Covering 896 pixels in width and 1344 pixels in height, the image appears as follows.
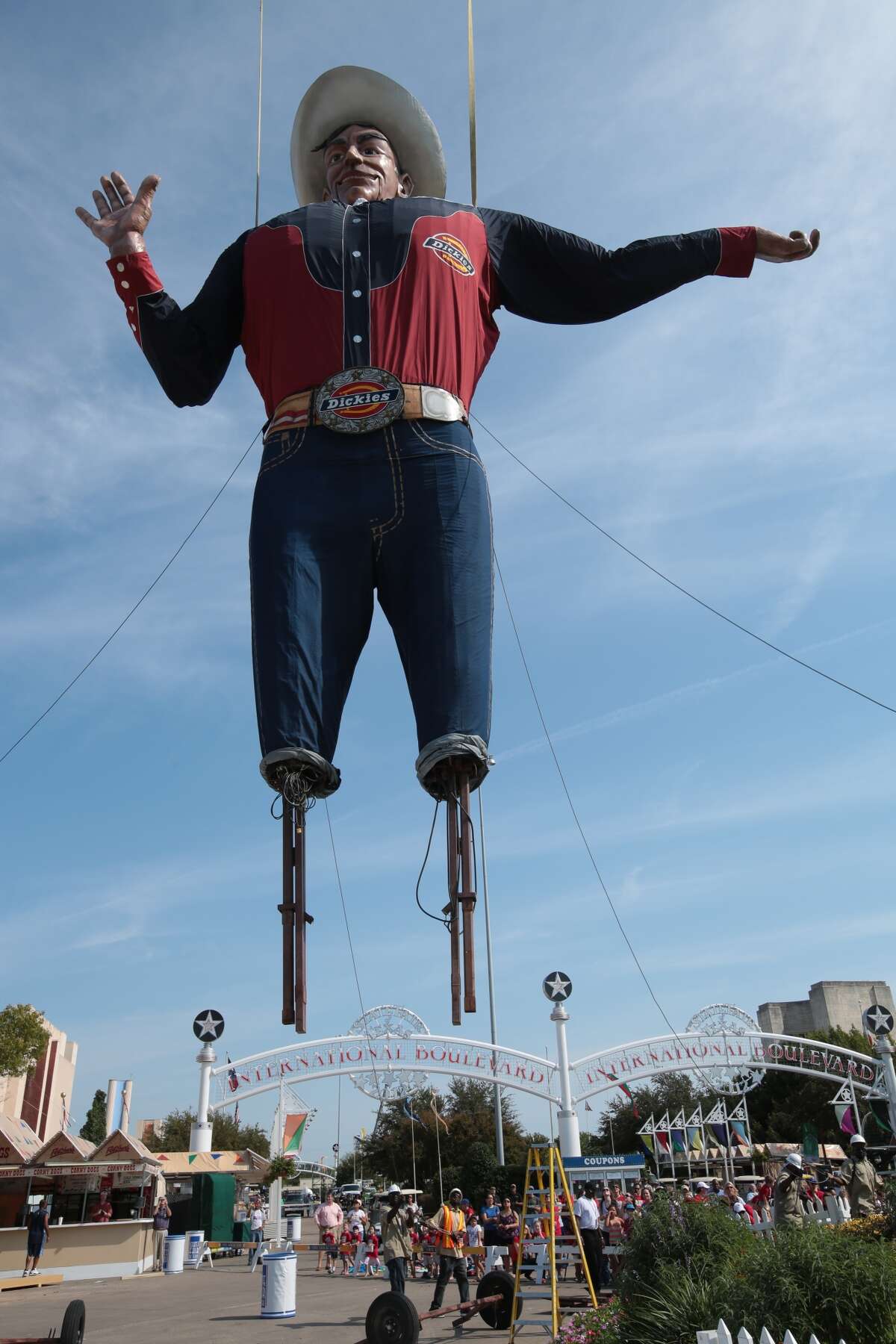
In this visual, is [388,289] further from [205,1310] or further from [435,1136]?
[435,1136]

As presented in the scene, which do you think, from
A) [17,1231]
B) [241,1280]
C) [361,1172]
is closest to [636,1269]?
[241,1280]

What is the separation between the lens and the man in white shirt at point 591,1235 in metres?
12.8

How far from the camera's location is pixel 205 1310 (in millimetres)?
12133

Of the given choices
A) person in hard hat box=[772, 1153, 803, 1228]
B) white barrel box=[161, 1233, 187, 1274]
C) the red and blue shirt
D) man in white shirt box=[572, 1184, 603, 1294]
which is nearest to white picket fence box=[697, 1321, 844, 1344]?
the red and blue shirt

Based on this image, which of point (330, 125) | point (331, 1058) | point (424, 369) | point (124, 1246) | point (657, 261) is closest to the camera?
point (424, 369)

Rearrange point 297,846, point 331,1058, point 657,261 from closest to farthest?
point 297,846
point 657,261
point 331,1058

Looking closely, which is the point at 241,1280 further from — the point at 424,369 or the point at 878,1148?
the point at 424,369

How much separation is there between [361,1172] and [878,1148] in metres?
46.8

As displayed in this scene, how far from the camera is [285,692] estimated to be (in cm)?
588

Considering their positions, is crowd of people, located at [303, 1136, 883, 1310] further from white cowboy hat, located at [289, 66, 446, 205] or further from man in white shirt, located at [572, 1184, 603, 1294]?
white cowboy hat, located at [289, 66, 446, 205]

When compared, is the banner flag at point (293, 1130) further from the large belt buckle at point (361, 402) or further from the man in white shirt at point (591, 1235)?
the large belt buckle at point (361, 402)

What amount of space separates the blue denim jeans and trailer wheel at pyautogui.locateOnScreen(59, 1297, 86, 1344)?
4.30m

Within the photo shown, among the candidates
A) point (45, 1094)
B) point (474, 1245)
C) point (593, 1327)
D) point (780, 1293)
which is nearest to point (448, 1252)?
point (474, 1245)

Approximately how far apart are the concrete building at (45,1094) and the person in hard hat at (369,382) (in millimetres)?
40938
